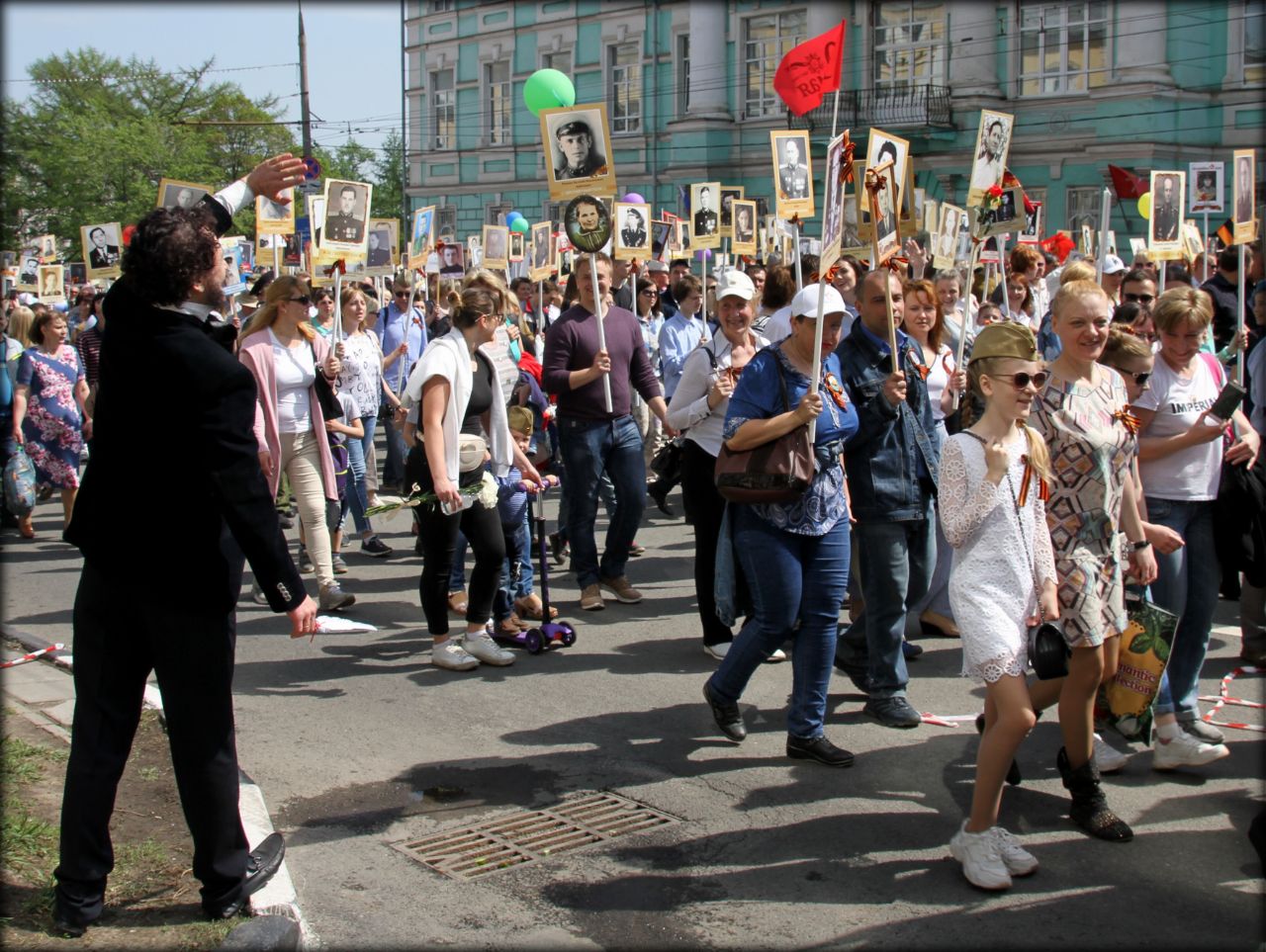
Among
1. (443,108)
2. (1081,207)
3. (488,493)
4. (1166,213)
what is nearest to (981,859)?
(488,493)

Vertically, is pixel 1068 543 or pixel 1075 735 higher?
pixel 1068 543

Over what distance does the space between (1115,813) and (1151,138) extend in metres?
26.8

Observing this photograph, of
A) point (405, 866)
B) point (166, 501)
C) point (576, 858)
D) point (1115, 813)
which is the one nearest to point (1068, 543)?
point (1115, 813)

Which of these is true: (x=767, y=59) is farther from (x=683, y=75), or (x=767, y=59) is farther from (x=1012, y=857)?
(x=1012, y=857)

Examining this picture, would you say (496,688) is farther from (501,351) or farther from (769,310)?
(769,310)

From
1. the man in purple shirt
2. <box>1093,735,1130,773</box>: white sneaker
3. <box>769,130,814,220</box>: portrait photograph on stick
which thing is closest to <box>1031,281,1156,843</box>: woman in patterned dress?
<box>1093,735,1130,773</box>: white sneaker

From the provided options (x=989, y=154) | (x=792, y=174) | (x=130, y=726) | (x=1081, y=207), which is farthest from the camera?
(x=1081, y=207)

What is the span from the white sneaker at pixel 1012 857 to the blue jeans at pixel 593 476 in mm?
4476

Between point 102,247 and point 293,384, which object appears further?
point 102,247

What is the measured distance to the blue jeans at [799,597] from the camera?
574 cm

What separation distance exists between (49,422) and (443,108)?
120 feet

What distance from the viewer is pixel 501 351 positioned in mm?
7988

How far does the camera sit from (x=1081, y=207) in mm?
31172

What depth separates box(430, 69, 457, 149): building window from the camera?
46.0m
